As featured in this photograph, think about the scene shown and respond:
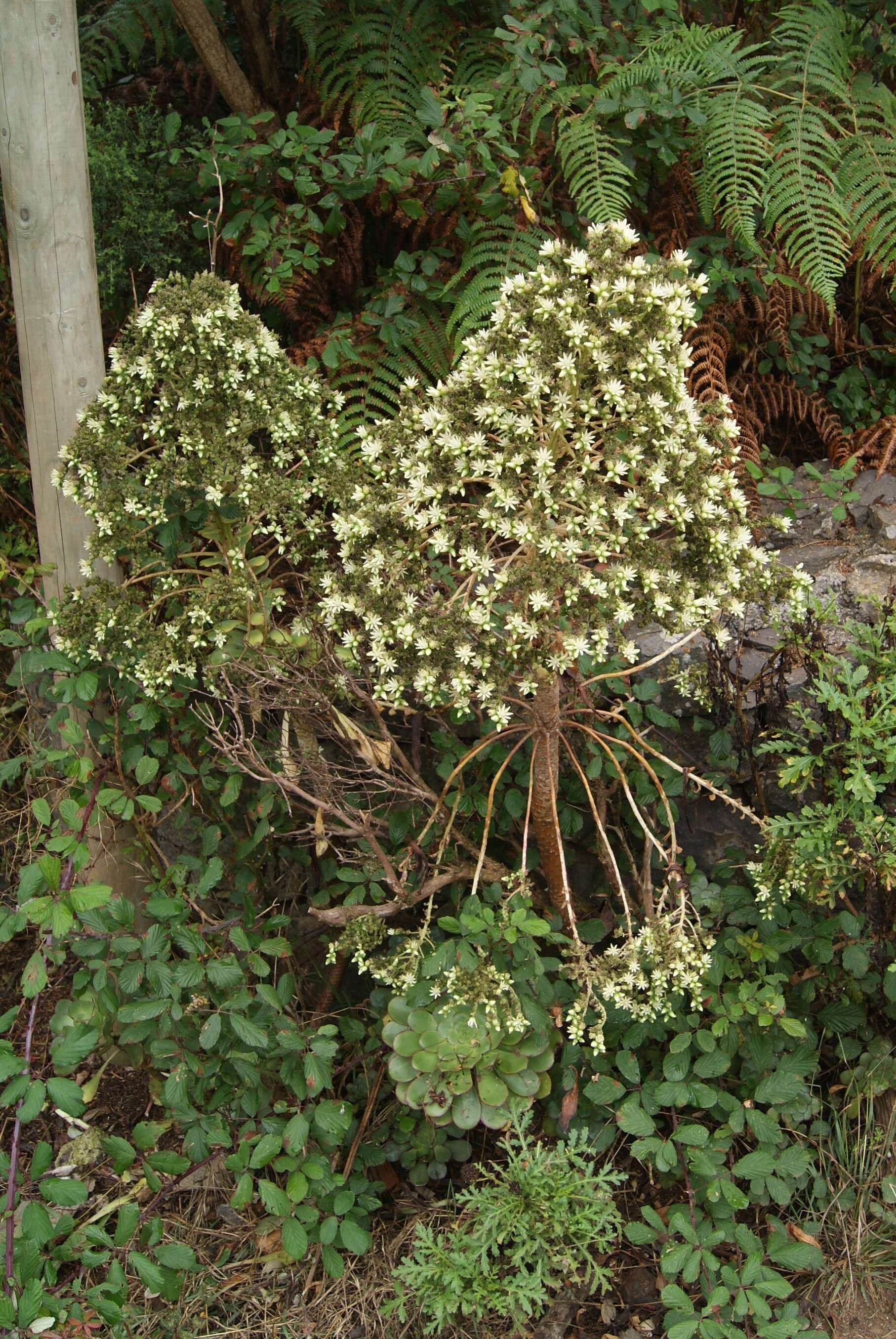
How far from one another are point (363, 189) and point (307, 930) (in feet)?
7.86

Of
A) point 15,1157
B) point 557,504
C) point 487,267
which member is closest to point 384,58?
point 487,267

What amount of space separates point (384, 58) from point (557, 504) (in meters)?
2.47

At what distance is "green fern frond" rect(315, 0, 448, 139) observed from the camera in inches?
145

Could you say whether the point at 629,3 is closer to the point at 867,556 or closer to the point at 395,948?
the point at 867,556

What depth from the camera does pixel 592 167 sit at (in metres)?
3.41

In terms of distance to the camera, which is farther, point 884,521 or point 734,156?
point 884,521

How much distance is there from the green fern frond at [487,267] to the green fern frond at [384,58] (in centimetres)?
46

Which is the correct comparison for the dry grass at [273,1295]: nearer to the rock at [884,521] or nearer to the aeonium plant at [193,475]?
the aeonium plant at [193,475]

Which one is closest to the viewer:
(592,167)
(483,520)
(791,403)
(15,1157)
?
(483,520)

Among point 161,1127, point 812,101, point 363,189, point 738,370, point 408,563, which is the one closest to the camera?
point 408,563

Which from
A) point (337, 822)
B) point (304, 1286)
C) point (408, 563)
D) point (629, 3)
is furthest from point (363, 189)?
point (304, 1286)

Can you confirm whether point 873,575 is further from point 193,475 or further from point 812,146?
point 193,475

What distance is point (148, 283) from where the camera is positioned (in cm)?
391

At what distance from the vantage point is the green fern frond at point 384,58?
3678 mm
